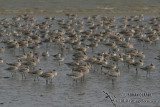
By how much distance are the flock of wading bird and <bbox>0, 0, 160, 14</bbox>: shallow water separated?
752 centimetres

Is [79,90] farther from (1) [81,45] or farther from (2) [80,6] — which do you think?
(2) [80,6]

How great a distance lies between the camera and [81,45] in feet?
140

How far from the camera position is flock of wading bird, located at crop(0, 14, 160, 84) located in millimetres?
31797

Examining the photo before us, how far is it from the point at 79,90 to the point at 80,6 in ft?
137

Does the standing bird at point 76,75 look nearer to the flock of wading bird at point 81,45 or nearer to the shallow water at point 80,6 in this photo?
the flock of wading bird at point 81,45

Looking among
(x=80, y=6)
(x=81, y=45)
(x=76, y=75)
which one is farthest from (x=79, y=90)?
(x=80, y=6)

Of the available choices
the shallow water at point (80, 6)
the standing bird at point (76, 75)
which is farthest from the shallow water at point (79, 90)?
the shallow water at point (80, 6)

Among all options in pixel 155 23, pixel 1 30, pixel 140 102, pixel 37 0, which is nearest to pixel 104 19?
pixel 155 23

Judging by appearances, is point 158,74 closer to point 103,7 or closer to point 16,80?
point 16,80

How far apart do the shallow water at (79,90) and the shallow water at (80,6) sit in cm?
3312

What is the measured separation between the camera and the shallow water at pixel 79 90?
81.7 ft

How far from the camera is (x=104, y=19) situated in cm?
5572

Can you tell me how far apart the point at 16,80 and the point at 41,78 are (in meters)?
1.62

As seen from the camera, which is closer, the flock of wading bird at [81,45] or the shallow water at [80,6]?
the flock of wading bird at [81,45]
